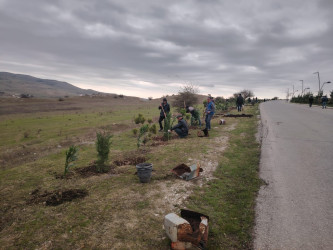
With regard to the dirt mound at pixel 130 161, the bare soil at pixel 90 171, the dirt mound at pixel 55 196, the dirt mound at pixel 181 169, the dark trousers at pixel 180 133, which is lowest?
the dirt mound at pixel 55 196

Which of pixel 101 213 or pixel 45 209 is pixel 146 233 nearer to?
pixel 101 213

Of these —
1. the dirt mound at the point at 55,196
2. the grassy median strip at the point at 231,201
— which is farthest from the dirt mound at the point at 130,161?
the grassy median strip at the point at 231,201

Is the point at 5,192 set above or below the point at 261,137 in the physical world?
below

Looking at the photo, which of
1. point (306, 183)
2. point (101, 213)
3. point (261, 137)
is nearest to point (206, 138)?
point (261, 137)

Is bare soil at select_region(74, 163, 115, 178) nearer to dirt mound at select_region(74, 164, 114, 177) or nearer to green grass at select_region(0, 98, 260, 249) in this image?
dirt mound at select_region(74, 164, 114, 177)

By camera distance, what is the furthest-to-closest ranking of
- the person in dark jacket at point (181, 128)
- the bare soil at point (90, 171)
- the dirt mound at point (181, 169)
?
1. the person in dark jacket at point (181, 128)
2. the bare soil at point (90, 171)
3. the dirt mound at point (181, 169)

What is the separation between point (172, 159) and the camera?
7371 millimetres

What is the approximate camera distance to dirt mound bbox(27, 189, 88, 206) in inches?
184

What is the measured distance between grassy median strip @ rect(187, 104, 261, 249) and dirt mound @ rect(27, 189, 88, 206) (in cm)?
250

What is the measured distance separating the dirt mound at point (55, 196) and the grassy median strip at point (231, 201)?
98.4 inches

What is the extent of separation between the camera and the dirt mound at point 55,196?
15.3 ft

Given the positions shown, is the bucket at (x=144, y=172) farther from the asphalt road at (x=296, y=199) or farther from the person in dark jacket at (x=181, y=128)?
the person in dark jacket at (x=181, y=128)

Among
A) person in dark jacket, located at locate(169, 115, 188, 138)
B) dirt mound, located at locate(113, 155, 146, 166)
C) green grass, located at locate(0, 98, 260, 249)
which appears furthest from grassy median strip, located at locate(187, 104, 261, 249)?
person in dark jacket, located at locate(169, 115, 188, 138)

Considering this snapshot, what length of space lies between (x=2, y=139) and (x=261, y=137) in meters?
14.1
